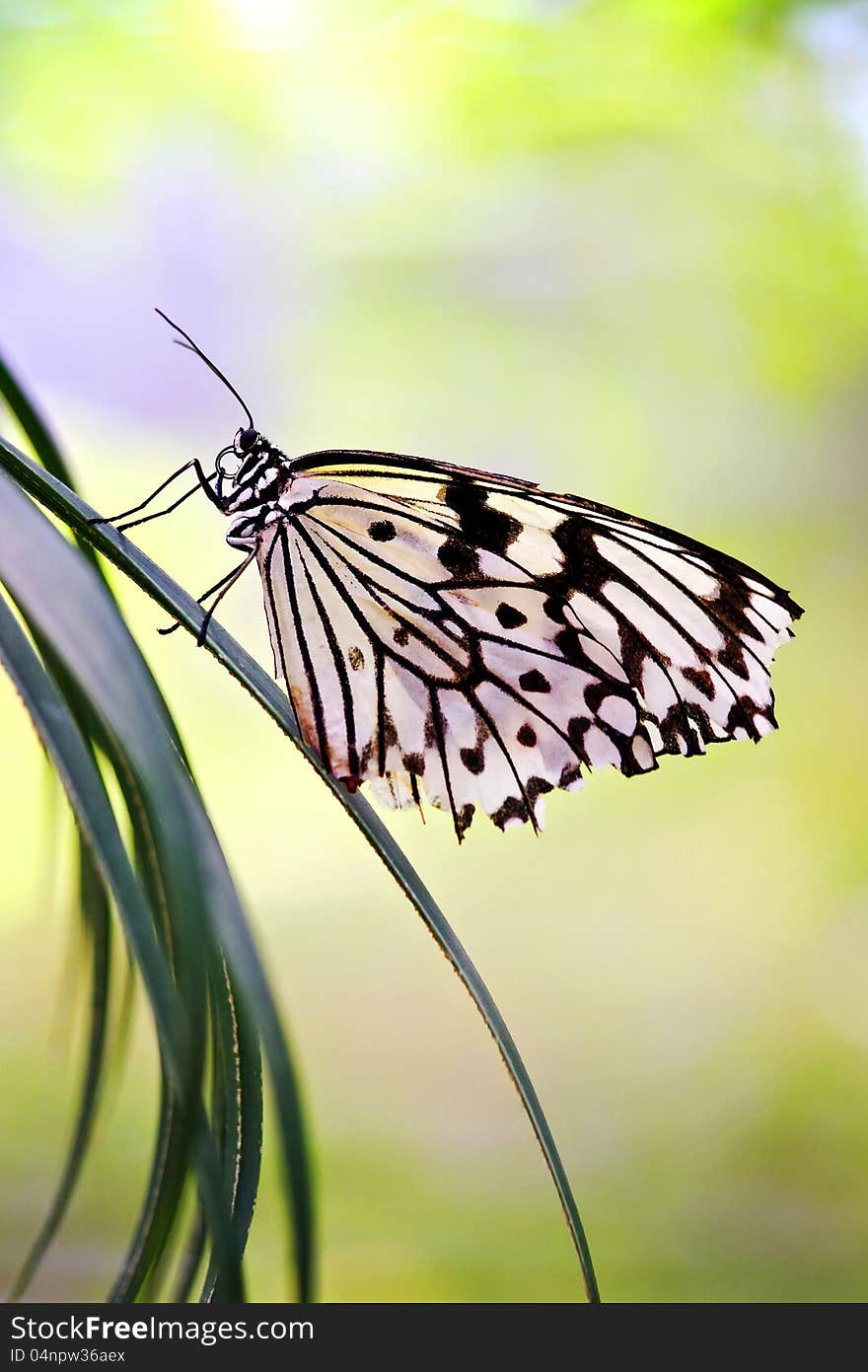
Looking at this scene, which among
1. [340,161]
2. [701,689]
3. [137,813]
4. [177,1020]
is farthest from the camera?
[340,161]

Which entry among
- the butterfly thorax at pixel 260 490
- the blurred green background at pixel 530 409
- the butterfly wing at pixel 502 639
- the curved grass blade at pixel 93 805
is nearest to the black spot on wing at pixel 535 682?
the butterfly wing at pixel 502 639

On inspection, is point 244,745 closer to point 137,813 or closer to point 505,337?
point 505,337

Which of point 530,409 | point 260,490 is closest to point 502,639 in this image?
point 260,490

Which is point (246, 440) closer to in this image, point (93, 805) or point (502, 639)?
point (502, 639)

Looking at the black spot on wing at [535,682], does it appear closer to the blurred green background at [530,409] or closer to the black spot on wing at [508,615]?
the black spot on wing at [508,615]

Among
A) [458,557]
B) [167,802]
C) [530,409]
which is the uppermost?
[530,409]

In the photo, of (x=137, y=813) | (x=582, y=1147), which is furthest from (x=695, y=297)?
(x=137, y=813)

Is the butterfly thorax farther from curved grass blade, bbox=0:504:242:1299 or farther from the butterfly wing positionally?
curved grass blade, bbox=0:504:242:1299
